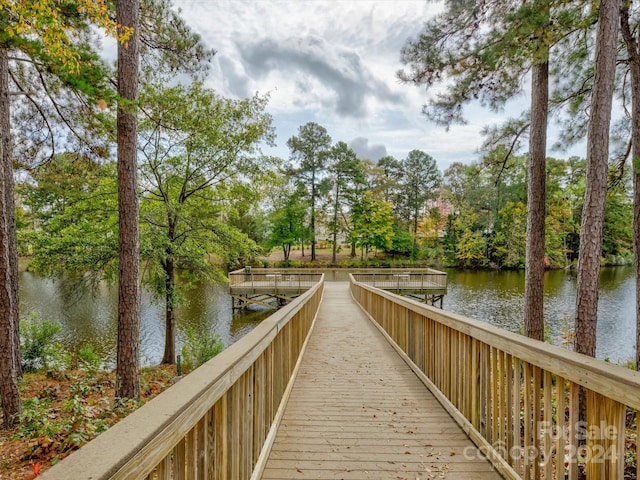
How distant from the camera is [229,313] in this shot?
16156 millimetres

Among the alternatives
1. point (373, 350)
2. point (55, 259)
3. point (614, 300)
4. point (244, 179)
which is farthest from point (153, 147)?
point (614, 300)

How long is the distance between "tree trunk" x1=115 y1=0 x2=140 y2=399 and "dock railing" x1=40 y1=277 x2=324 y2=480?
141 inches

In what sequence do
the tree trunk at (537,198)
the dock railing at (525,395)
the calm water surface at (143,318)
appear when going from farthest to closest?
the calm water surface at (143,318) < the tree trunk at (537,198) < the dock railing at (525,395)

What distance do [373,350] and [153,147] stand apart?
8172 millimetres

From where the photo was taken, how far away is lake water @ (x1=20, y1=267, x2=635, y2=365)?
434 inches

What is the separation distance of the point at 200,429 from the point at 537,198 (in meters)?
6.70

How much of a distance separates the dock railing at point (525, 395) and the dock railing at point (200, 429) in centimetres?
146

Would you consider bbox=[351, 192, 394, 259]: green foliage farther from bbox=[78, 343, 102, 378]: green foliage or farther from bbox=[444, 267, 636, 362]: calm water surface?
bbox=[78, 343, 102, 378]: green foliage

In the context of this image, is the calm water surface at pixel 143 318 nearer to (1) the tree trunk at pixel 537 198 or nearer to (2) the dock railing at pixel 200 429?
(2) the dock railing at pixel 200 429

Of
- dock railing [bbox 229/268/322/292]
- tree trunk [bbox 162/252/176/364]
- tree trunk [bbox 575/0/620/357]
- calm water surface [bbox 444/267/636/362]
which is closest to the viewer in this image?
tree trunk [bbox 575/0/620/357]

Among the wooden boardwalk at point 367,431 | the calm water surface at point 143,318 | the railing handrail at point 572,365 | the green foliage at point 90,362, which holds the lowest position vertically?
the calm water surface at point 143,318

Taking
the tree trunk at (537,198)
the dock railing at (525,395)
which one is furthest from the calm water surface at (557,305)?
the dock railing at (525,395)

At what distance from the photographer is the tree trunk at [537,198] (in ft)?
19.4

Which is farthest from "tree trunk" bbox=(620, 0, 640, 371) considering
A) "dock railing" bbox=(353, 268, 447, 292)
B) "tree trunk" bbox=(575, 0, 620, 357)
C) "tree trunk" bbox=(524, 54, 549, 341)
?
"dock railing" bbox=(353, 268, 447, 292)
